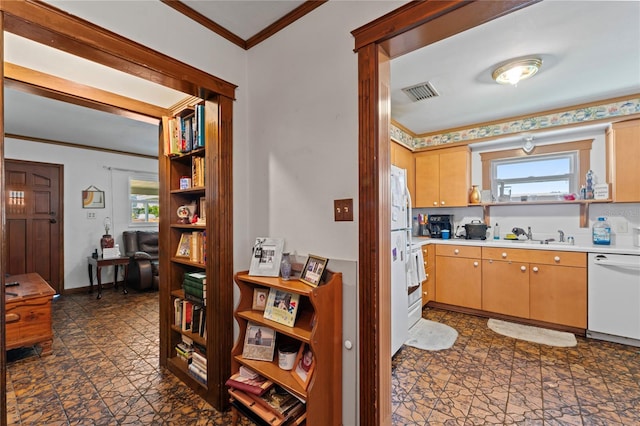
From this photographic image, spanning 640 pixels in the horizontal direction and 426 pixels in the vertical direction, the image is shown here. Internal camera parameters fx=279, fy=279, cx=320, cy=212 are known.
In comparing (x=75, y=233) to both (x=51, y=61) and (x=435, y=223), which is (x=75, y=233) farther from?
(x=435, y=223)

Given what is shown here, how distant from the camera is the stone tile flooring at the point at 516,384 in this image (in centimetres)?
180

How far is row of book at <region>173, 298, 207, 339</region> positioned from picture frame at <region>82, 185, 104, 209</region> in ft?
13.0

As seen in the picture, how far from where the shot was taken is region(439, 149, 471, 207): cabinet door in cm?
396

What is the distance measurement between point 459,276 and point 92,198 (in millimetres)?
6130

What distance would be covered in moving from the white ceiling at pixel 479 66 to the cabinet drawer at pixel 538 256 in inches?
66.2

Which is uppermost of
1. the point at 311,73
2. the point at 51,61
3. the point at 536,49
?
the point at 536,49

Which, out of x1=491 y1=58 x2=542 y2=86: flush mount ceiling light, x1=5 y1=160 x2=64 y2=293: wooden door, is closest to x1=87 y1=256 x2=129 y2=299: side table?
x1=5 y1=160 x2=64 y2=293: wooden door

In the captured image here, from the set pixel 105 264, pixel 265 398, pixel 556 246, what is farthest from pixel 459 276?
pixel 105 264

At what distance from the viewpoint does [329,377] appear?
1.45 metres

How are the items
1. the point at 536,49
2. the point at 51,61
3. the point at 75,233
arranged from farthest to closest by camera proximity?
the point at 75,233, the point at 536,49, the point at 51,61

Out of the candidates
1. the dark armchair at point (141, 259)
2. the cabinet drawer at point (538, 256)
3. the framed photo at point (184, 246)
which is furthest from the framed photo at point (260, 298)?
the dark armchair at point (141, 259)

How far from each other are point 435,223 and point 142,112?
3911 millimetres

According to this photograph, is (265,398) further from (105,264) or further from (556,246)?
(105,264)

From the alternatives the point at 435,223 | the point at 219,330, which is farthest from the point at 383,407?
the point at 435,223
